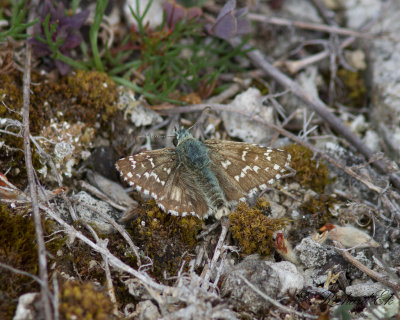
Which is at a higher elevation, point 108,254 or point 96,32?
point 96,32

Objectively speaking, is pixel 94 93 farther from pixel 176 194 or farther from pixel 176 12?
pixel 176 194

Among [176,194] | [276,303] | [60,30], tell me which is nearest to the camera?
[276,303]

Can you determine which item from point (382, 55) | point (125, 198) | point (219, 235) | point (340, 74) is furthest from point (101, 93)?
point (382, 55)

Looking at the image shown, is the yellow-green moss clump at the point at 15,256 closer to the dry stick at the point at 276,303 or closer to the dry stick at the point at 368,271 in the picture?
the dry stick at the point at 276,303

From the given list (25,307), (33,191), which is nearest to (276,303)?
(25,307)

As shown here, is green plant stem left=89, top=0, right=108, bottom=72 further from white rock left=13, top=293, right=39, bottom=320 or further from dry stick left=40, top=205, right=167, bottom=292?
white rock left=13, top=293, right=39, bottom=320

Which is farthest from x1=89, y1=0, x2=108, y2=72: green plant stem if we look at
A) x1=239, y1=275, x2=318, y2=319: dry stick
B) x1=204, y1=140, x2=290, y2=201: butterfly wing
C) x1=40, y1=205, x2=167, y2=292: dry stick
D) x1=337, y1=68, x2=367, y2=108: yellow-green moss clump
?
x1=337, y1=68, x2=367, y2=108: yellow-green moss clump

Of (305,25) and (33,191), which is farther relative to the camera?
(305,25)

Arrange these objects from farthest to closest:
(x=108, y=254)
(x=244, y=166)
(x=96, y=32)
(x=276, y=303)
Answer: (x=96, y=32) → (x=244, y=166) → (x=108, y=254) → (x=276, y=303)
